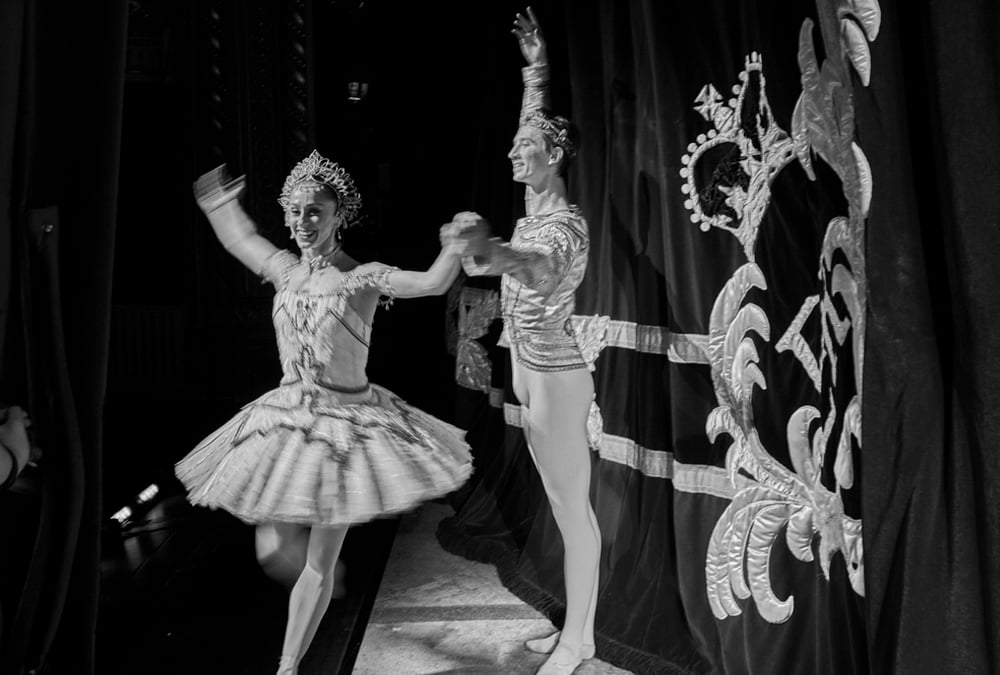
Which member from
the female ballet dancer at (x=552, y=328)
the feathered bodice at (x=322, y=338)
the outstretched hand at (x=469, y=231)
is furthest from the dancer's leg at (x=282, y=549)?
the outstretched hand at (x=469, y=231)

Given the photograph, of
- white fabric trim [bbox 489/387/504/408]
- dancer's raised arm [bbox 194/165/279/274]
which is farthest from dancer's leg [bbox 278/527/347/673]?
white fabric trim [bbox 489/387/504/408]

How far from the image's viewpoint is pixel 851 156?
5.53 feet

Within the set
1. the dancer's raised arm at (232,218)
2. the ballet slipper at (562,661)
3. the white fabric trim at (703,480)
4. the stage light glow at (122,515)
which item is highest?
the dancer's raised arm at (232,218)

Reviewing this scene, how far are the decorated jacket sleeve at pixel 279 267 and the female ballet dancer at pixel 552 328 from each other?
1.88ft

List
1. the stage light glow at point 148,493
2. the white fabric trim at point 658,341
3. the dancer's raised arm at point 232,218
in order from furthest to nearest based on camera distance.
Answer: the stage light glow at point 148,493 → the white fabric trim at point 658,341 → the dancer's raised arm at point 232,218

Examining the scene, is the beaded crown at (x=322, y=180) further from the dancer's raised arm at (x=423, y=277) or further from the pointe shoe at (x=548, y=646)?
the pointe shoe at (x=548, y=646)

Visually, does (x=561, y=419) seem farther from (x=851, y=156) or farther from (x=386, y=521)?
(x=386, y=521)

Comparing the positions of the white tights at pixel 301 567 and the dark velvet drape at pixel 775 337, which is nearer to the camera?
the dark velvet drape at pixel 775 337

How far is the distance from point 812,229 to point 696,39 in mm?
694

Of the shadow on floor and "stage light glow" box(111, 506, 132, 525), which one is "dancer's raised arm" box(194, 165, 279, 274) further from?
"stage light glow" box(111, 506, 132, 525)

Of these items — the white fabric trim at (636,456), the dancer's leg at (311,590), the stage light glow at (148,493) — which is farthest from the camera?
the stage light glow at (148,493)

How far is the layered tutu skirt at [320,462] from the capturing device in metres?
2.09

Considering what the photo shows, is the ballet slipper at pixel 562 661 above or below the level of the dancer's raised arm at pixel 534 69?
below

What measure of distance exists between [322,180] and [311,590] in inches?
40.4
